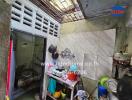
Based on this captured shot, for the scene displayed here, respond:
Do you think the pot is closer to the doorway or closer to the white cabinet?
the doorway

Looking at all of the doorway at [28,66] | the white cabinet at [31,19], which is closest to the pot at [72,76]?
the doorway at [28,66]

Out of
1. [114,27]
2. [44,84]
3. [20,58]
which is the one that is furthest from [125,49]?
[20,58]

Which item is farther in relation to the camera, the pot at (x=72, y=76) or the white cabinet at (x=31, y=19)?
the pot at (x=72, y=76)

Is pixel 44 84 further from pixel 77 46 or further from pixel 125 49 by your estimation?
pixel 125 49

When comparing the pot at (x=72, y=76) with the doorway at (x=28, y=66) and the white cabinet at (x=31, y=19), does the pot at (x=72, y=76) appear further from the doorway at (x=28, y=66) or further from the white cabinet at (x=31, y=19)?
the white cabinet at (x=31, y=19)

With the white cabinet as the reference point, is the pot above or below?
below

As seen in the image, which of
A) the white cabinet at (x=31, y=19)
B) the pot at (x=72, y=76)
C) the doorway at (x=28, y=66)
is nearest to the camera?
the white cabinet at (x=31, y=19)

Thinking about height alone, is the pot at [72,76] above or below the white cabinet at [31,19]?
below

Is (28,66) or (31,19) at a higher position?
(31,19)

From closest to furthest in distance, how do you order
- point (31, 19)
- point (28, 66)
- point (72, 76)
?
point (31, 19)
point (72, 76)
point (28, 66)

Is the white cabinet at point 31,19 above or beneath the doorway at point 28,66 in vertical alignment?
above

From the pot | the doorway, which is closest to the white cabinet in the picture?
the doorway

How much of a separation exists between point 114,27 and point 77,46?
94 cm

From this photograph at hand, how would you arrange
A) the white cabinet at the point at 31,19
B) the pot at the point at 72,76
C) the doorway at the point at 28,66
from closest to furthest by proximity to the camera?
1. the white cabinet at the point at 31,19
2. the pot at the point at 72,76
3. the doorway at the point at 28,66
